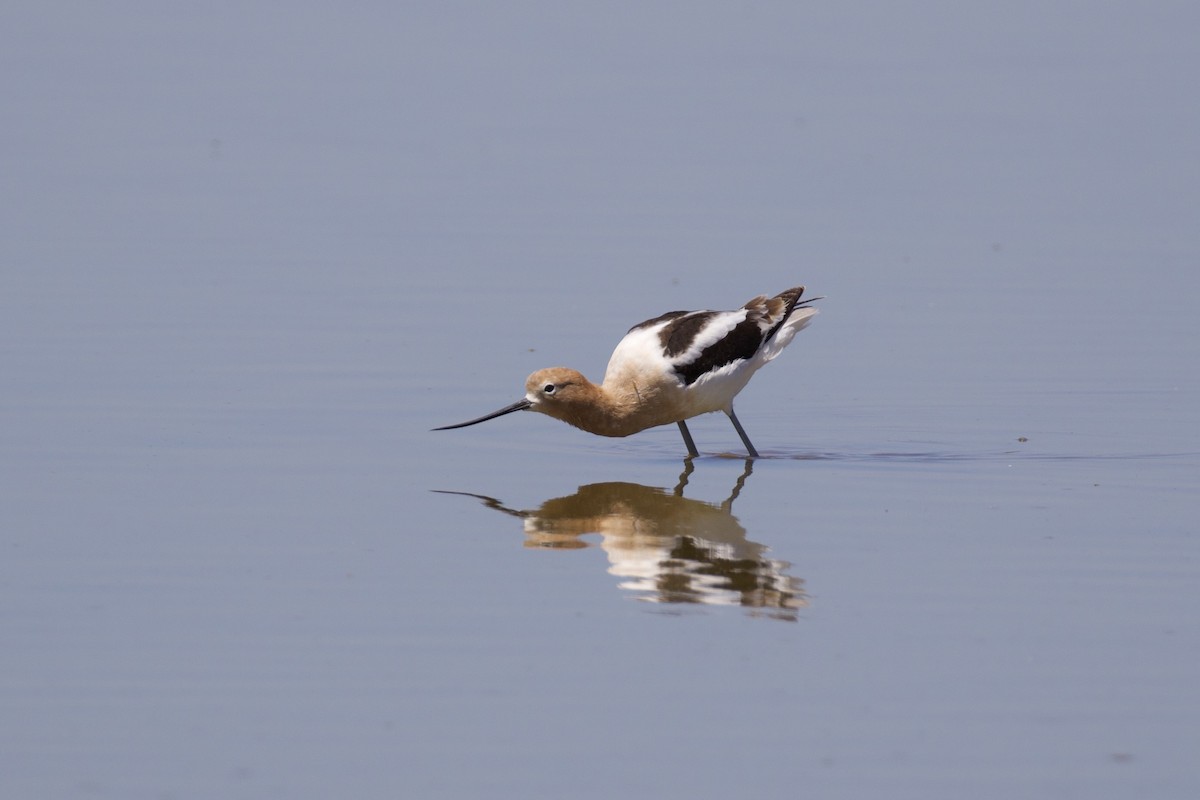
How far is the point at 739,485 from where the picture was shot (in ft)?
29.4

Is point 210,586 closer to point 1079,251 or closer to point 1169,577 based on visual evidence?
→ point 1169,577

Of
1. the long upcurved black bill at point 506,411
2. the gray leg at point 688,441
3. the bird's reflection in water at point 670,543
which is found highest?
the long upcurved black bill at point 506,411

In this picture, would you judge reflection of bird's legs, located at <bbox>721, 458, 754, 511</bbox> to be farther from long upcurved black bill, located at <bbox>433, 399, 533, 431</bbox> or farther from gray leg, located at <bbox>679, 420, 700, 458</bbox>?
long upcurved black bill, located at <bbox>433, 399, 533, 431</bbox>

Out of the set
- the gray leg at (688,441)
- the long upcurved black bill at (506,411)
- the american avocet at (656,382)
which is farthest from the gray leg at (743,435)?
the long upcurved black bill at (506,411)

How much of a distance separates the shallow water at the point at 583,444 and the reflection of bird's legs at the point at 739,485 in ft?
0.22

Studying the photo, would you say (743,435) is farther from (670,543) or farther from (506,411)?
(670,543)

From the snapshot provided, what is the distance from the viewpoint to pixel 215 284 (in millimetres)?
12438

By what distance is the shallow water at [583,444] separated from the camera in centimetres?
559

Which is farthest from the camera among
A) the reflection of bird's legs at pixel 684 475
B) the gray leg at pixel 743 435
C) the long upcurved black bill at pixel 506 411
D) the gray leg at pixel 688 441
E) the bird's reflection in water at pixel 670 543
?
the gray leg at pixel 688 441

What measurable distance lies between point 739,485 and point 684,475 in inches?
16.5

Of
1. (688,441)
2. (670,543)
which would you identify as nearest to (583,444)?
(688,441)

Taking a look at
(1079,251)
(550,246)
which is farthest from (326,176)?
(1079,251)

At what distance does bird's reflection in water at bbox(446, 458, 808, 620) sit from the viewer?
22.8ft

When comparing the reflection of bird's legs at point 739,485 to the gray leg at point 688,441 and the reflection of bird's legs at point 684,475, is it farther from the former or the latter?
the gray leg at point 688,441
